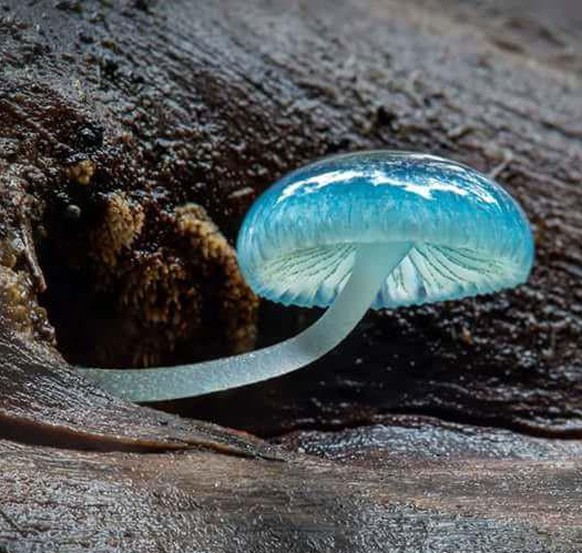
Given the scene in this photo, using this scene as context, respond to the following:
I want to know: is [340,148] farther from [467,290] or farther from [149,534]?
[149,534]

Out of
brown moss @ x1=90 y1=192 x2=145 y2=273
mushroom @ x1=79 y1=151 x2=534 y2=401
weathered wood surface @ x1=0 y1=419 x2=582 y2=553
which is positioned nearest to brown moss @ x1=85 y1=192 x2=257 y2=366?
brown moss @ x1=90 y1=192 x2=145 y2=273

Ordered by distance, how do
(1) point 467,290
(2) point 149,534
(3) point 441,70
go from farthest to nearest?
(3) point 441,70, (1) point 467,290, (2) point 149,534

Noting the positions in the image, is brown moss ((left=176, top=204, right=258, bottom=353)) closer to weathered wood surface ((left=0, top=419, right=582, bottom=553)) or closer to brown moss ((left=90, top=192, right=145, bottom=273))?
brown moss ((left=90, top=192, right=145, bottom=273))

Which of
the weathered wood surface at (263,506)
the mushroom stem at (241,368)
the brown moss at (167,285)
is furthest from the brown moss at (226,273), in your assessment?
the weathered wood surface at (263,506)

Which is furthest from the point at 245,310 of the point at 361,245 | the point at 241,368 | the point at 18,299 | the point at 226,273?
the point at 18,299

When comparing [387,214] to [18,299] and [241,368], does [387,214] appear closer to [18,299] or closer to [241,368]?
[241,368]

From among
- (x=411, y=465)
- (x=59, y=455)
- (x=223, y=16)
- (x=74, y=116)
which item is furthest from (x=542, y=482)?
(x=223, y=16)

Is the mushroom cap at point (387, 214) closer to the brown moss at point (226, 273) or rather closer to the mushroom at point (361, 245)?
the mushroom at point (361, 245)
